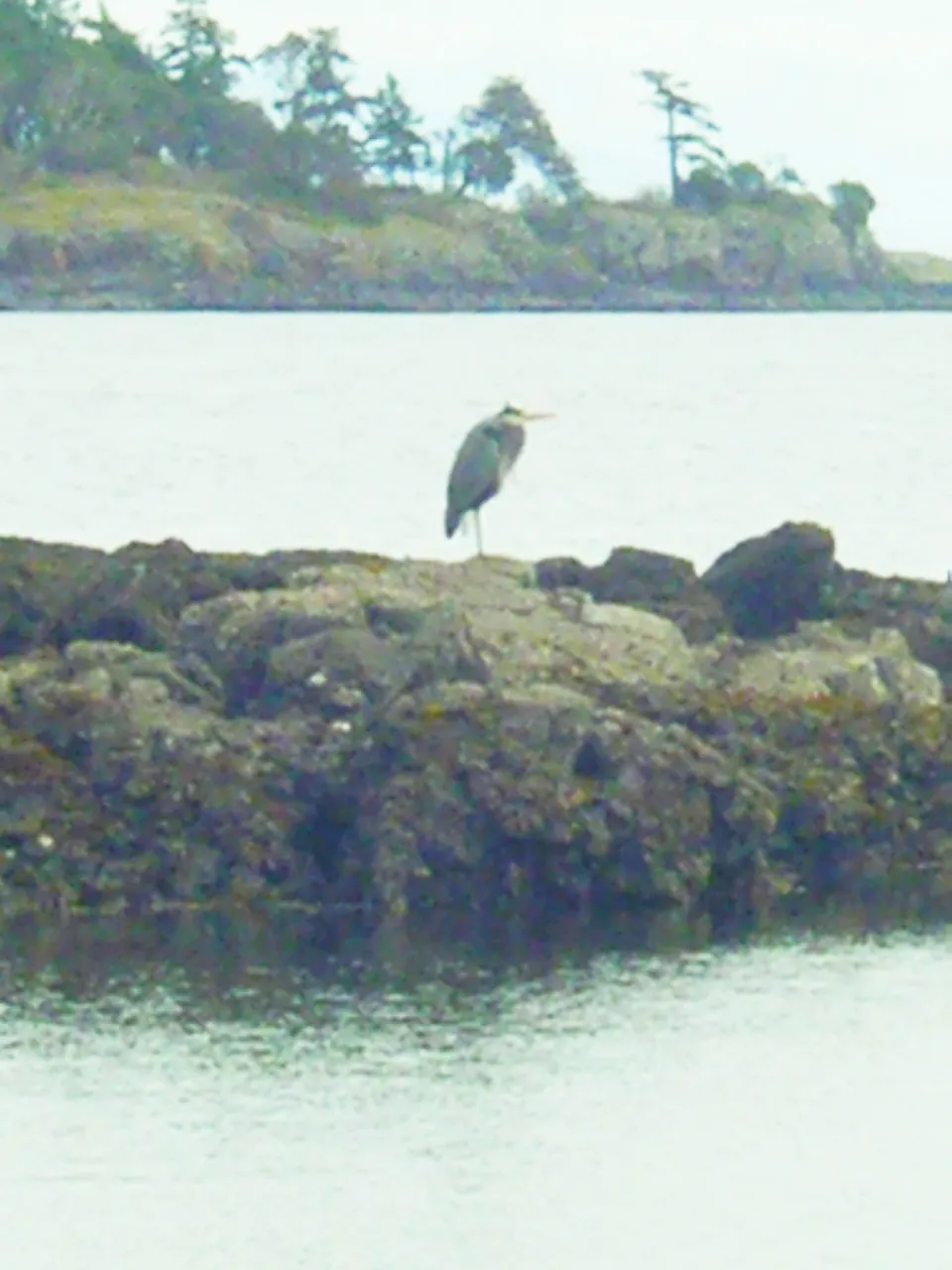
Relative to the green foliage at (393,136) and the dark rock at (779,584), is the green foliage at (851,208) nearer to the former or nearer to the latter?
the green foliage at (393,136)

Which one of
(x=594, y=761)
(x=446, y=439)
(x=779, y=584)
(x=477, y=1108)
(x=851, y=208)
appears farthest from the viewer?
(x=851, y=208)

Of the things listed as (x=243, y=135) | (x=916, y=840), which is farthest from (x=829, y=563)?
(x=243, y=135)

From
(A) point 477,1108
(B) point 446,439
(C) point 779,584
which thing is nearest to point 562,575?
(C) point 779,584

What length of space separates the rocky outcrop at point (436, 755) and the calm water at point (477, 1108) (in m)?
0.64

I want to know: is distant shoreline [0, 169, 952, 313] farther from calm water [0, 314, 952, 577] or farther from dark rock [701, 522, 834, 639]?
dark rock [701, 522, 834, 639]

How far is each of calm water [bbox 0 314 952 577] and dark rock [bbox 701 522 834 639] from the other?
629 inches

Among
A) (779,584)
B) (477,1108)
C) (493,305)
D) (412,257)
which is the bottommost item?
(493,305)

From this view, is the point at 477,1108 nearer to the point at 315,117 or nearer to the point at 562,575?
the point at 562,575

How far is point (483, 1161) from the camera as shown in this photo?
14.3 metres

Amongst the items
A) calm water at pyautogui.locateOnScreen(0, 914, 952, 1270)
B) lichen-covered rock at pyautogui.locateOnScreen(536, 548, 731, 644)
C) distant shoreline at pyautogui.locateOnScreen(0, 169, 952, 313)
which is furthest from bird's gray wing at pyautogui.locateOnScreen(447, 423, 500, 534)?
distant shoreline at pyautogui.locateOnScreen(0, 169, 952, 313)

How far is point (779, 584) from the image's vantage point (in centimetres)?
2189

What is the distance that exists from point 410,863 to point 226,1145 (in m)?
3.91

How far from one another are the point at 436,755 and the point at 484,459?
5527 mm

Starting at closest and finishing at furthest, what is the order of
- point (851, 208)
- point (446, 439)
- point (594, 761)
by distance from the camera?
point (594, 761) → point (446, 439) → point (851, 208)
